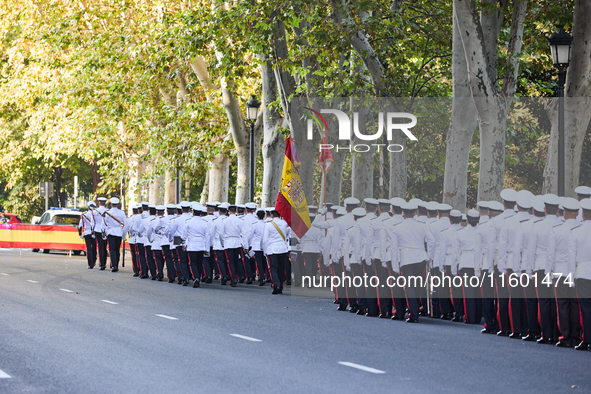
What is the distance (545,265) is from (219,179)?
70.3 ft

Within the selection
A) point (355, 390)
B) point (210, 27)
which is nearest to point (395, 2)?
point (210, 27)

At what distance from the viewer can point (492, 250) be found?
1305cm

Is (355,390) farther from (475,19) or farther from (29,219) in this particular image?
(29,219)

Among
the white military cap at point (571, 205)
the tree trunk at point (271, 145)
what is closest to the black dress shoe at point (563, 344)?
the white military cap at point (571, 205)

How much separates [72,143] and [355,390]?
28.6 m

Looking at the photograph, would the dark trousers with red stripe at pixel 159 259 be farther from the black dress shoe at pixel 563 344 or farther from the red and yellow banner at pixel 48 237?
the black dress shoe at pixel 563 344

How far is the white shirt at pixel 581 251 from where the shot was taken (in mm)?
11422

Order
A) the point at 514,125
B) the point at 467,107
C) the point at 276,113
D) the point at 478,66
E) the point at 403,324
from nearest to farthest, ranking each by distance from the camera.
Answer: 1. the point at 403,324
2. the point at 478,66
3. the point at 467,107
4. the point at 276,113
5. the point at 514,125

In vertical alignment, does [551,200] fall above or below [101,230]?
above

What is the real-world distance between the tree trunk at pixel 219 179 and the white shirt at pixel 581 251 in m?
21.3

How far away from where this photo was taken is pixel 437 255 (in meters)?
14.5
